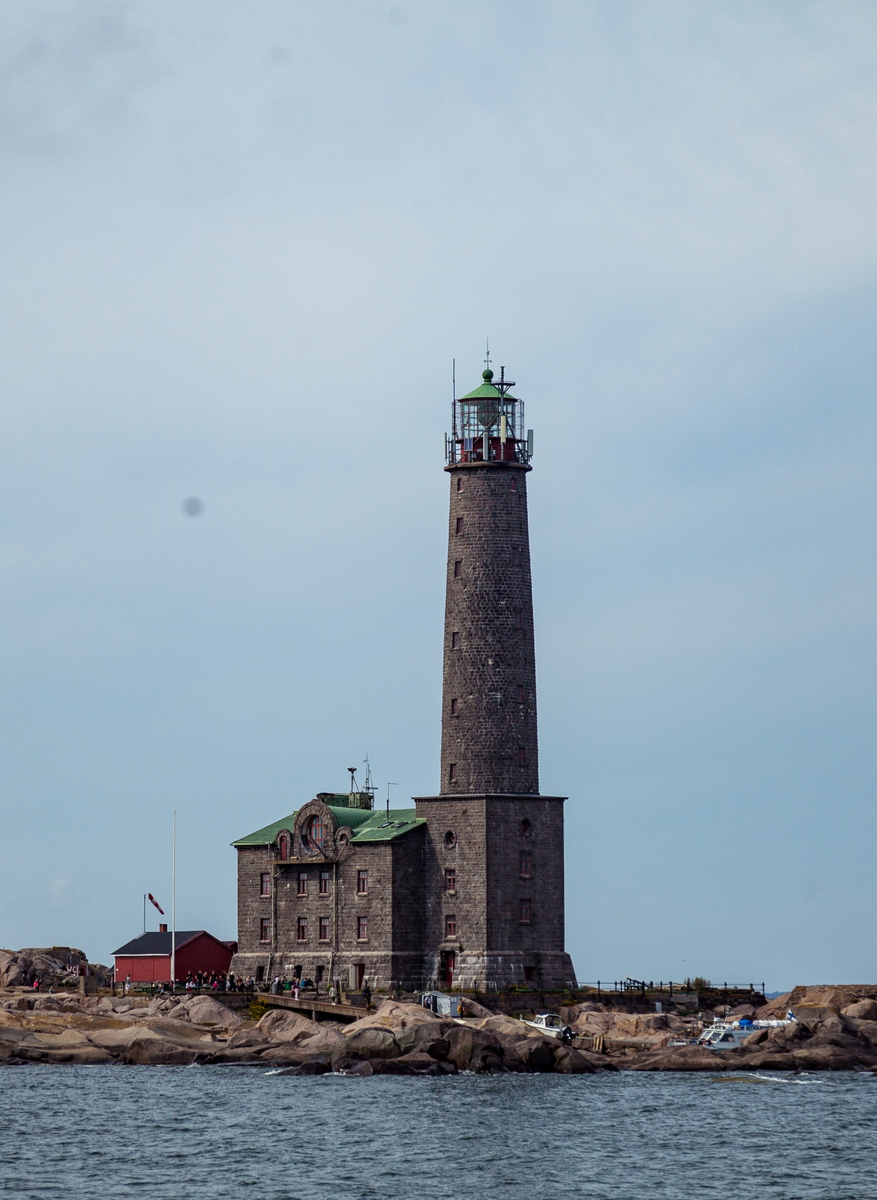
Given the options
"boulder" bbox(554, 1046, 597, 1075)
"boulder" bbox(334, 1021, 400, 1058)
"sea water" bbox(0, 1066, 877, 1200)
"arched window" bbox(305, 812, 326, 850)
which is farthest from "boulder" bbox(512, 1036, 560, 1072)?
"arched window" bbox(305, 812, 326, 850)

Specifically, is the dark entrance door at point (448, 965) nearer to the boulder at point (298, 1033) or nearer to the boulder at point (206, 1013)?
the boulder at point (298, 1033)

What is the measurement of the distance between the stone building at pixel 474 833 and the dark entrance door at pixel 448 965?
0.04 meters

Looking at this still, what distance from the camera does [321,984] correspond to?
A: 8419 cm

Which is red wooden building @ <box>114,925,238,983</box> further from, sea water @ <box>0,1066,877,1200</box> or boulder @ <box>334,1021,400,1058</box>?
boulder @ <box>334,1021,400,1058</box>

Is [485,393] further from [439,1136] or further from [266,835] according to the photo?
[439,1136]

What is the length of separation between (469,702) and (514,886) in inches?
287

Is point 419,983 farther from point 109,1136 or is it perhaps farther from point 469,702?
point 109,1136

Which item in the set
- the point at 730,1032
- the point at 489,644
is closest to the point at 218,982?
the point at 489,644

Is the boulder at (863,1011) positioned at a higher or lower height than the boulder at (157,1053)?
higher

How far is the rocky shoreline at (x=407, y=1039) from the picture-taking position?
223 ft

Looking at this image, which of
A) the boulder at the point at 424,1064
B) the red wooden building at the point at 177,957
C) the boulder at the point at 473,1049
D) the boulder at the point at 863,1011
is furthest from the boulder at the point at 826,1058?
the red wooden building at the point at 177,957

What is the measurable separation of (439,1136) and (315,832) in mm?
29544

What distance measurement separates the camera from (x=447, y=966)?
82125mm

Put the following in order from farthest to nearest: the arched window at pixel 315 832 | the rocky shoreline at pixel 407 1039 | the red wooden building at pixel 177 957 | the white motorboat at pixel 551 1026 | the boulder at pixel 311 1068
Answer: the red wooden building at pixel 177 957
the arched window at pixel 315 832
the white motorboat at pixel 551 1026
the boulder at pixel 311 1068
the rocky shoreline at pixel 407 1039
